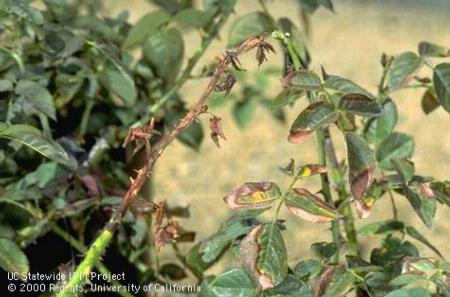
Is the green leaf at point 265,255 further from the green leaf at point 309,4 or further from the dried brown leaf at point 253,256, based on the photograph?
the green leaf at point 309,4

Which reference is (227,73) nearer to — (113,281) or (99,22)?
(113,281)

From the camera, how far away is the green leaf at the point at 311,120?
816 millimetres


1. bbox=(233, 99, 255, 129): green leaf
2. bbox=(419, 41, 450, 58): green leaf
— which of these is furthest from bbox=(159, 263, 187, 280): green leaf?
bbox=(233, 99, 255, 129): green leaf

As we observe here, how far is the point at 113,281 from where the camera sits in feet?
3.46

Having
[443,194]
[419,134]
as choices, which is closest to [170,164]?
[419,134]

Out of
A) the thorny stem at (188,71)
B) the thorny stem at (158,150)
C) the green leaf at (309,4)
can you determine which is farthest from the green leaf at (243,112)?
the thorny stem at (158,150)

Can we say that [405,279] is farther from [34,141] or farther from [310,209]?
[34,141]

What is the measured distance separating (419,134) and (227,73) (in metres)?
1.69

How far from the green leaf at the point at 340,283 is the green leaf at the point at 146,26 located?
1.90ft

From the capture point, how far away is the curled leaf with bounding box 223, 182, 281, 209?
816mm

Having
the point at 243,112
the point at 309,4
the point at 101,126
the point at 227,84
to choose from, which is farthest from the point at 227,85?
the point at 243,112

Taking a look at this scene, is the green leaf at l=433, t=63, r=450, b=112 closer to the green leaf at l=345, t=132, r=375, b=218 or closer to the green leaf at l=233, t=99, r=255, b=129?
the green leaf at l=345, t=132, r=375, b=218

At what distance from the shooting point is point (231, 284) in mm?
774

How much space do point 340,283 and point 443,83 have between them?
0.26 m
